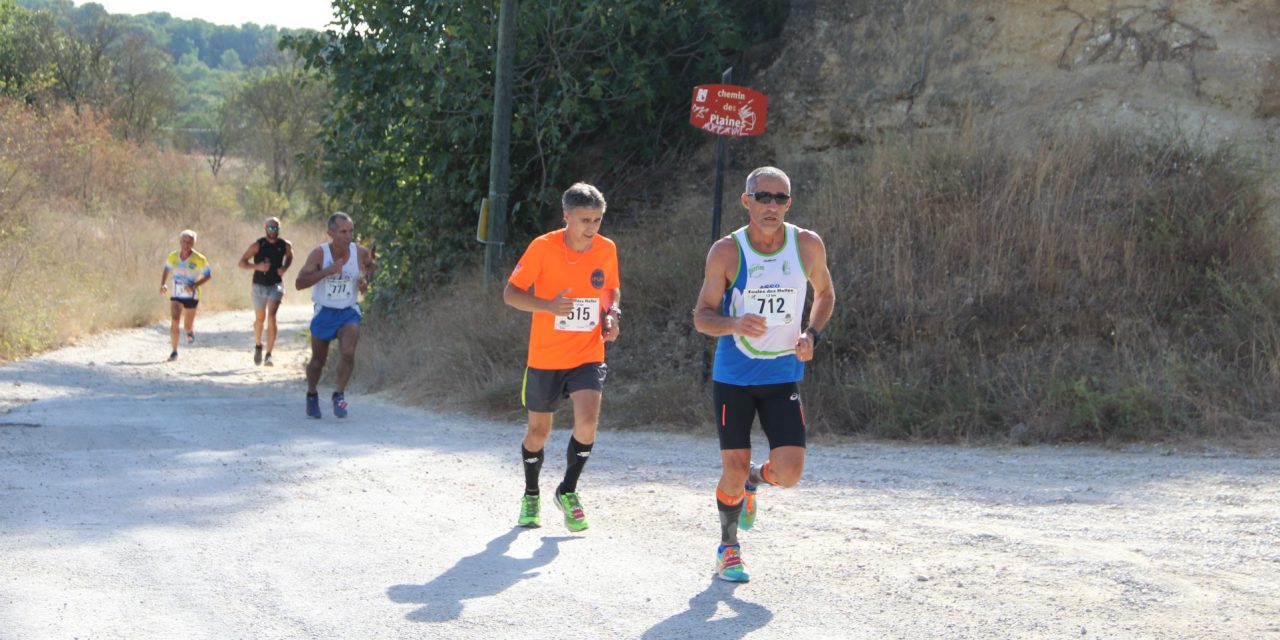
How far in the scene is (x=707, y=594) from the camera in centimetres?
573

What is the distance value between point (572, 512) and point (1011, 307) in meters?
5.80

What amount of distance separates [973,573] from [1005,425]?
4.60 meters

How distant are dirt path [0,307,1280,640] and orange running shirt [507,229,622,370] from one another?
0.98m

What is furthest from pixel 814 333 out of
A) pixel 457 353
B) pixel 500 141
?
pixel 500 141

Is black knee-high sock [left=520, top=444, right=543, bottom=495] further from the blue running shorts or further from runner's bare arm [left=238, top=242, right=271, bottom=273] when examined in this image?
runner's bare arm [left=238, top=242, right=271, bottom=273]

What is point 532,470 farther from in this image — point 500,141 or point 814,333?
point 500,141

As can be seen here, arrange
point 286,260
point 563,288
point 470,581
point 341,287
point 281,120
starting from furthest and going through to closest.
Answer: point 281,120 < point 286,260 < point 341,287 < point 563,288 < point 470,581

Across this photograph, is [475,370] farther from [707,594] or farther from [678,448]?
[707,594]

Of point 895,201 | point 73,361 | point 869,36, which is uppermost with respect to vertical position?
point 869,36

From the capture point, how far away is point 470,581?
19.7 ft

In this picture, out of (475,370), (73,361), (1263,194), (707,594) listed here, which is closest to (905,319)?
(1263,194)

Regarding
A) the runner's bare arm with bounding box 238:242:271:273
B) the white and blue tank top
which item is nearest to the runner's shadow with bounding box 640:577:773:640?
the white and blue tank top

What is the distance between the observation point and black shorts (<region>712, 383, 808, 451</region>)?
5980 millimetres

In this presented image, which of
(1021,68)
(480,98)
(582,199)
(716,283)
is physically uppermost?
(1021,68)
